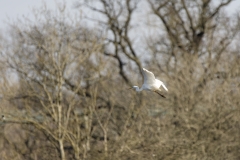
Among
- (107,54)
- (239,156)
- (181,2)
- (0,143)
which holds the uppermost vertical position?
(181,2)

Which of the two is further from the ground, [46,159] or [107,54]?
[107,54]

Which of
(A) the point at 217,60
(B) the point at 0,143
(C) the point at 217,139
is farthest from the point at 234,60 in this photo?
(B) the point at 0,143

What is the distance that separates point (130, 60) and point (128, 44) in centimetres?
74

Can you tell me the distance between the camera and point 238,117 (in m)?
24.0

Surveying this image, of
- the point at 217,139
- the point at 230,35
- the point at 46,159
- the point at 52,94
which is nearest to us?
the point at 217,139

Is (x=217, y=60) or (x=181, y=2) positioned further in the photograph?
(x=181, y=2)

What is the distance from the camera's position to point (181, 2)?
127 ft

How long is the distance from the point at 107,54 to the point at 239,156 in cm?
1486

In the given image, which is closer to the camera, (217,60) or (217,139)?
(217,139)

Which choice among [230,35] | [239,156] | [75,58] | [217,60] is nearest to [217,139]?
[239,156]

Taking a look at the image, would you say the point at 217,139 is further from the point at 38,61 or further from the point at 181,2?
the point at 181,2

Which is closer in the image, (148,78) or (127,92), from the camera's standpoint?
(148,78)

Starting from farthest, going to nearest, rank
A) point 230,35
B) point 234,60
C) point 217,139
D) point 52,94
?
point 230,35 < point 234,60 < point 52,94 < point 217,139

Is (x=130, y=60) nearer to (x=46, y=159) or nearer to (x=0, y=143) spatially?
(x=0, y=143)
